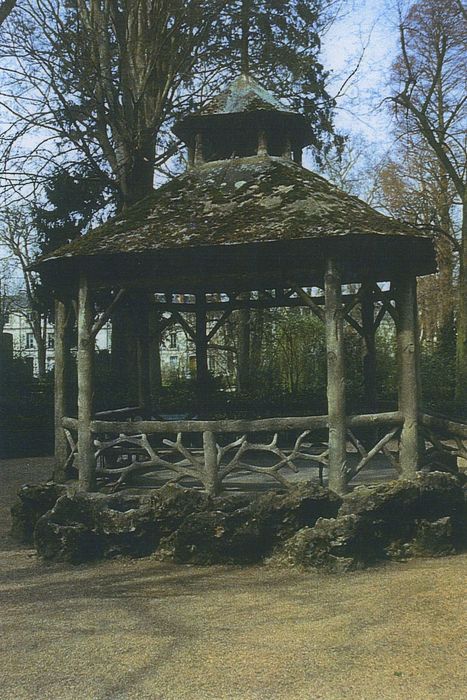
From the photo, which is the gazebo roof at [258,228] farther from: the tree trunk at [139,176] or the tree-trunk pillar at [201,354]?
the tree trunk at [139,176]

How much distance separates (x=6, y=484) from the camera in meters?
15.1

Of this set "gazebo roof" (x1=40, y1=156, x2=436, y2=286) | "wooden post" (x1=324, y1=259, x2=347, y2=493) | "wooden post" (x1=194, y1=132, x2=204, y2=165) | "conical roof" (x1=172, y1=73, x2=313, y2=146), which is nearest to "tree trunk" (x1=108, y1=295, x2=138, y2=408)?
"wooden post" (x1=194, y1=132, x2=204, y2=165)

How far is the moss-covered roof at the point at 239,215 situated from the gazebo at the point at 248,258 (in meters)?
0.02

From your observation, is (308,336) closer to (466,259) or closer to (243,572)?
(466,259)

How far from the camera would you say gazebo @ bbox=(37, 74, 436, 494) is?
9.43 metres

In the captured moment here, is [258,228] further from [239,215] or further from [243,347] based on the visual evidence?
[243,347]

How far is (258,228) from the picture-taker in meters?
9.41

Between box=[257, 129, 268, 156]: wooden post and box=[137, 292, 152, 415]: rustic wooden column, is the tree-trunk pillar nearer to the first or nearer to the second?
box=[137, 292, 152, 415]: rustic wooden column

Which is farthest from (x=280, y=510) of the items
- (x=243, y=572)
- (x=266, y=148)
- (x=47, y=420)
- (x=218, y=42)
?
(x=218, y=42)

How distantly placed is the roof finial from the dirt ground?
14703 millimetres

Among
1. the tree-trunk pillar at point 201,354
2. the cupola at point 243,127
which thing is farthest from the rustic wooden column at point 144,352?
the cupola at point 243,127

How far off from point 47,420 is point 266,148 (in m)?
10.3

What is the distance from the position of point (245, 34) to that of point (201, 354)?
10117 mm

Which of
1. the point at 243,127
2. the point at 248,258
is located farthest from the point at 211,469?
the point at 243,127
